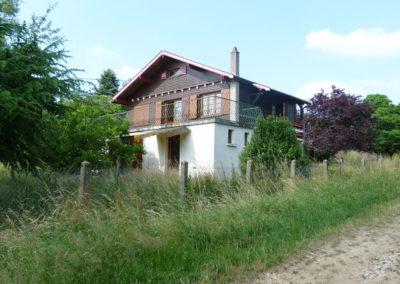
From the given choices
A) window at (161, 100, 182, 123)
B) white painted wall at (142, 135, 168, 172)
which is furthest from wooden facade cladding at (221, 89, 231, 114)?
white painted wall at (142, 135, 168, 172)

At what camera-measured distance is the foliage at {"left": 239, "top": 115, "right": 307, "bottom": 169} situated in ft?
31.1

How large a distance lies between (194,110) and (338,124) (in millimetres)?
12434

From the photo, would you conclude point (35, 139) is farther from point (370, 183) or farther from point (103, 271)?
point (370, 183)

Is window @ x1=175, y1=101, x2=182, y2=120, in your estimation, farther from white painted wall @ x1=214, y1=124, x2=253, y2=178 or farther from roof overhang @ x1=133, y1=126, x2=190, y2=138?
white painted wall @ x1=214, y1=124, x2=253, y2=178

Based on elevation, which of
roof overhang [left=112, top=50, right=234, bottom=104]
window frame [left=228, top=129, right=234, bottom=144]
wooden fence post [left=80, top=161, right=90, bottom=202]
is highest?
roof overhang [left=112, top=50, right=234, bottom=104]

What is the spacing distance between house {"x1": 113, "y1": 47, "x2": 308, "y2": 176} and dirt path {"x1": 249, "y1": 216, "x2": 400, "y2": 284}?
292 inches

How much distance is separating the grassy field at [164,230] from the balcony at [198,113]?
7907 millimetres

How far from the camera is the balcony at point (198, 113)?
50.8 feet

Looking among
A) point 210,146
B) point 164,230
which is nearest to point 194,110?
point 210,146

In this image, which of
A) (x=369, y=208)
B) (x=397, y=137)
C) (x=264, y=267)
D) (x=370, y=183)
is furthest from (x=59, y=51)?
(x=397, y=137)

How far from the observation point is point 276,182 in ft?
26.3

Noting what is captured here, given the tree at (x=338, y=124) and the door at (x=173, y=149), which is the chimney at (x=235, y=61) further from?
the tree at (x=338, y=124)

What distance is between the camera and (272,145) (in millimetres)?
9625

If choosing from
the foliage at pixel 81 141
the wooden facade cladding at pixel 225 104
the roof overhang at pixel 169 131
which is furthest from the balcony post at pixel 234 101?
the foliage at pixel 81 141
